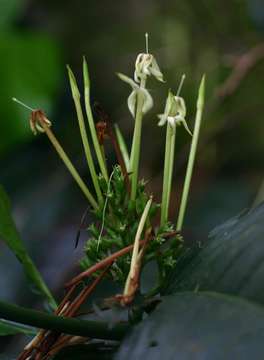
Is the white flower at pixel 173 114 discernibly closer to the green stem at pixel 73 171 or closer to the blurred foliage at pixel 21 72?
the green stem at pixel 73 171

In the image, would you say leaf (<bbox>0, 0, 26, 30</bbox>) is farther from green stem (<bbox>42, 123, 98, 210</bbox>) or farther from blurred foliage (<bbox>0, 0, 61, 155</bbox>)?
green stem (<bbox>42, 123, 98, 210</bbox>)

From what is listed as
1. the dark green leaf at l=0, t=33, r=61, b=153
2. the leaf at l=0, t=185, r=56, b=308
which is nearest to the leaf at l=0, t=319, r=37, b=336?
the leaf at l=0, t=185, r=56, b=308

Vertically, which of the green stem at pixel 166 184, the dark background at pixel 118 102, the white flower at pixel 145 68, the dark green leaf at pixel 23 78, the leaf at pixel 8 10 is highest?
the white flower at pixel 145 68

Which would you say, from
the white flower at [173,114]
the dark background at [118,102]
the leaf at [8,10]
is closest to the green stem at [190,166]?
the white flower at [173,114]

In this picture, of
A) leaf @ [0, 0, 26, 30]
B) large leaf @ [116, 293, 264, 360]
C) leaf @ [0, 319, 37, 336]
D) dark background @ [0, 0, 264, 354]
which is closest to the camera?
large leaf @ [116, 293, 264, 360]

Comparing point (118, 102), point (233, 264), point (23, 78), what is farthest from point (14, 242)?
point (118, 102)

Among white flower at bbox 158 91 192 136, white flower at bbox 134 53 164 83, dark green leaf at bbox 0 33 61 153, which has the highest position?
white flower at bbox 134 53 164 83
